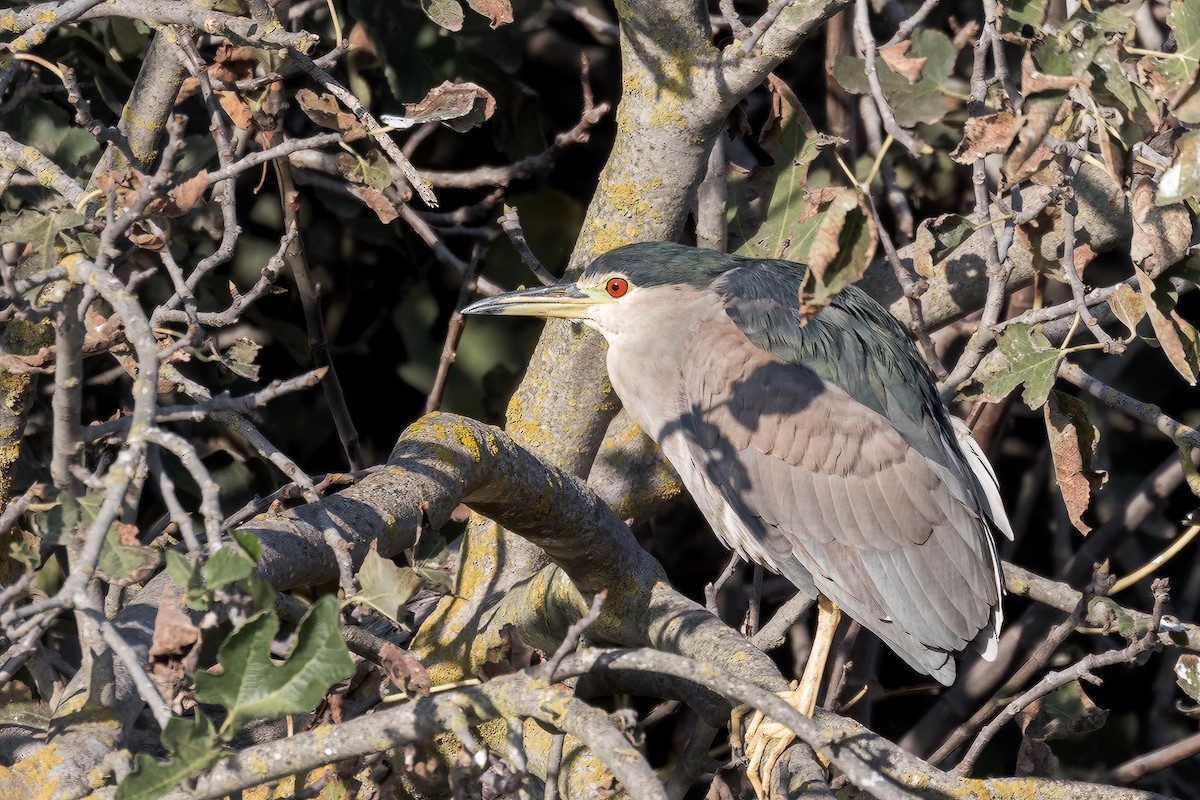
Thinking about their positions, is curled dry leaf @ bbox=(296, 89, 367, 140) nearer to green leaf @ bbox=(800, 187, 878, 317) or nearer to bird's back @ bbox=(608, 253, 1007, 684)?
green leaf @ bbox=(800, 187, 878, 317)

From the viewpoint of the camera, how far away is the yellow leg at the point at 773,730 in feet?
7.32

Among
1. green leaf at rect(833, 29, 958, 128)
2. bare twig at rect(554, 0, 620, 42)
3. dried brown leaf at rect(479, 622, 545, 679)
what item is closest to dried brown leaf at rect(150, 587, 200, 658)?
dried brown leaf at rect(479, 622, 545, 679)

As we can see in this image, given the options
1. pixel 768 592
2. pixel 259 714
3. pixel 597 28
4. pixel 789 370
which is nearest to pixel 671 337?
pixel 789 370

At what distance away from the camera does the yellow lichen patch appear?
1366 mm

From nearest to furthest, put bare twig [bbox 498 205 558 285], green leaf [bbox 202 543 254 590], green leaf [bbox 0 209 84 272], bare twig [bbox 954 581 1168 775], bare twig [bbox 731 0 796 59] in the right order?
green leaf [bbox 202 543 254 590]
green leaf [bbox 0 209 84 272]
bare twig [bbox 954 581 1168 775]
bare twig [bbox 731 0 796 59]
bare twig [bbox 498 205 558 285]

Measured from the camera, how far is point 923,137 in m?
3.32

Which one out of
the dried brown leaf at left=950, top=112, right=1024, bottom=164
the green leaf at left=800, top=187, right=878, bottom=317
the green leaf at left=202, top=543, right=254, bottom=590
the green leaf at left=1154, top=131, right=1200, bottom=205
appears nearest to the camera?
the green leaf at left=202, top=543, right=254, bottom=590

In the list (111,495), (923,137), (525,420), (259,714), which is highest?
(111,495)

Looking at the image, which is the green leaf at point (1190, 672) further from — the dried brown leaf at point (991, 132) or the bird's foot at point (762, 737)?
the dried brown leaf at point (991, 132)

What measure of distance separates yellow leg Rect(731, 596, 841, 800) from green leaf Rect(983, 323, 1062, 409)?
675 millimetres

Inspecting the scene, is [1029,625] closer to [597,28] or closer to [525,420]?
[525,420]

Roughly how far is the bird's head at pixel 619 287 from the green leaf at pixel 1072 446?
81 cm

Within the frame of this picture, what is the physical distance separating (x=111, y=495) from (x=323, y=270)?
2566 millimetres

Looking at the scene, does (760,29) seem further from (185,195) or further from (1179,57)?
(185,195)
